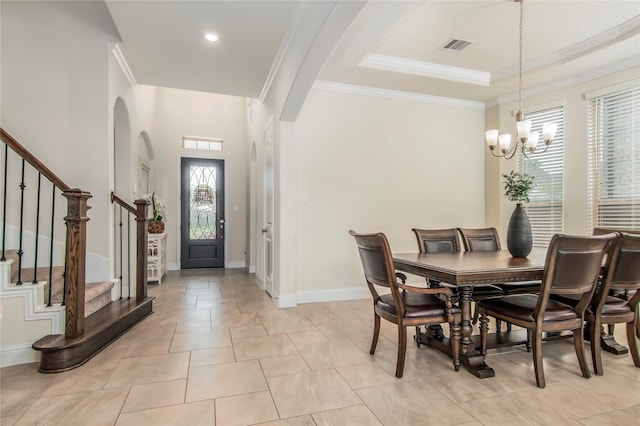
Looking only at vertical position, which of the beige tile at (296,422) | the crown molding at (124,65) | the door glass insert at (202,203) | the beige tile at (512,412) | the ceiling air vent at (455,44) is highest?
the ceiling air vent at (455,44)

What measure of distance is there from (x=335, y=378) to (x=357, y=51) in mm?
3041

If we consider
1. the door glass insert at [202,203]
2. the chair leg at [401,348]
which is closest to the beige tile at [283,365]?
the chair leg at [401,348]

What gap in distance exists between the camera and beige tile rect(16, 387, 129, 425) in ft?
5.95

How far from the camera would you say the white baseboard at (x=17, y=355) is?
2.45 metres

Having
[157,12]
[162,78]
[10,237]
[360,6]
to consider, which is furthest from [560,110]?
[10,237]

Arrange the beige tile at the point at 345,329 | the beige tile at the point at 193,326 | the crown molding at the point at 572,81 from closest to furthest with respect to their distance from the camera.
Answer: the beige tile at the point at 345,329 < the beige tile at the point at 193,326 < the crown molding at the point at 572,81

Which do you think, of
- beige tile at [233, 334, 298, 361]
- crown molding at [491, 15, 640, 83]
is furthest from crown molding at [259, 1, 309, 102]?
beige tile at [233, 334, 298, 361]

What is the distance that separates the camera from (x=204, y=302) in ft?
14.0

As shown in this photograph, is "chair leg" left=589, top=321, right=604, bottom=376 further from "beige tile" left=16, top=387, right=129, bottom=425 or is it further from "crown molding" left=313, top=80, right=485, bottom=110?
"crown molding" left=313, top=80, right=485, bottom=110

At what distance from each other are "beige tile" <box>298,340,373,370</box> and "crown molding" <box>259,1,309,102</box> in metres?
2.83

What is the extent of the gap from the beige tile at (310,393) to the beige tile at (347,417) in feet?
0.16

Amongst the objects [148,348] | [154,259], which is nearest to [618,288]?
[148,348]

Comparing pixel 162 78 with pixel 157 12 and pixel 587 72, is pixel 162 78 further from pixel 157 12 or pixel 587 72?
pixel 587 72

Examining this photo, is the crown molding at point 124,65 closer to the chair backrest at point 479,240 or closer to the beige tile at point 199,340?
the beige tile at point 199,340
